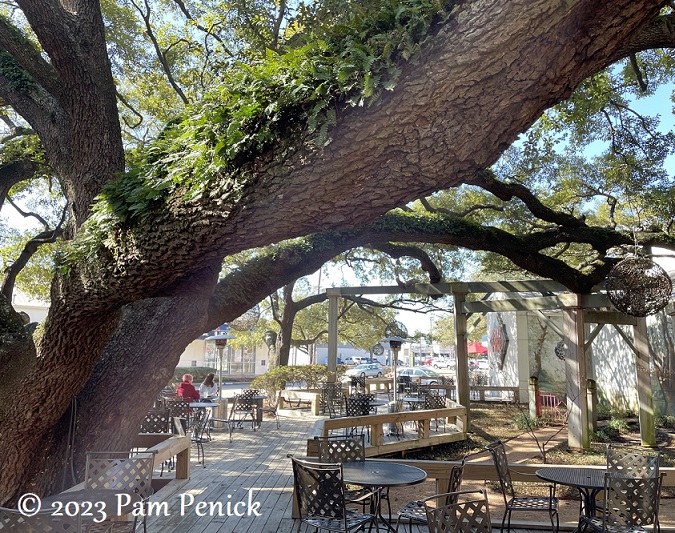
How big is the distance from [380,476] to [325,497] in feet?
2.04

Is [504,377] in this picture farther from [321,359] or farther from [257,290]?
[321,359]

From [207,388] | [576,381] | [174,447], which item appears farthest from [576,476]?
[207,388]

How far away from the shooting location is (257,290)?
18.8ft

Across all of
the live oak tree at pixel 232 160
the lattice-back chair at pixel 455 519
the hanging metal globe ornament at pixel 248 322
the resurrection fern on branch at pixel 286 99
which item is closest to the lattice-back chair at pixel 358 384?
the hanging metal globe ornament at pixel 248 322

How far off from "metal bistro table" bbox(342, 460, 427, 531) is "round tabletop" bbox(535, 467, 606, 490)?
3.59ft

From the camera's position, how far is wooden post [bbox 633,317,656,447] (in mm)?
9555

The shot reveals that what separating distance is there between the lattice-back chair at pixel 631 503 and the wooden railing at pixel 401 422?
385 cm

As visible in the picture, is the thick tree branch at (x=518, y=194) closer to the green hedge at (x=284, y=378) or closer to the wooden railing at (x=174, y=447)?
the wooden railing at (x=174, y=447)

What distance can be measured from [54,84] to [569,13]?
5133mm

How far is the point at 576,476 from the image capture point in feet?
14.5

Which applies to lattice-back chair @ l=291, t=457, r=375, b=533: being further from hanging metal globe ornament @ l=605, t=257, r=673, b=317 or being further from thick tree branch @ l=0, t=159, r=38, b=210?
thick tree branch @ l=0, t=159, r=38, b=210

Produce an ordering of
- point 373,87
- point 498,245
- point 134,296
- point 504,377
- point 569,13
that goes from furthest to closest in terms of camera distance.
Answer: point 504,377, point 498,245, point 134,296, point 373,87, point 569,13

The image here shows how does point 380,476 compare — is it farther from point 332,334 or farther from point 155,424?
point 332,334

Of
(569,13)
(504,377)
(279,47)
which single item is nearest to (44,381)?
(569,13)
